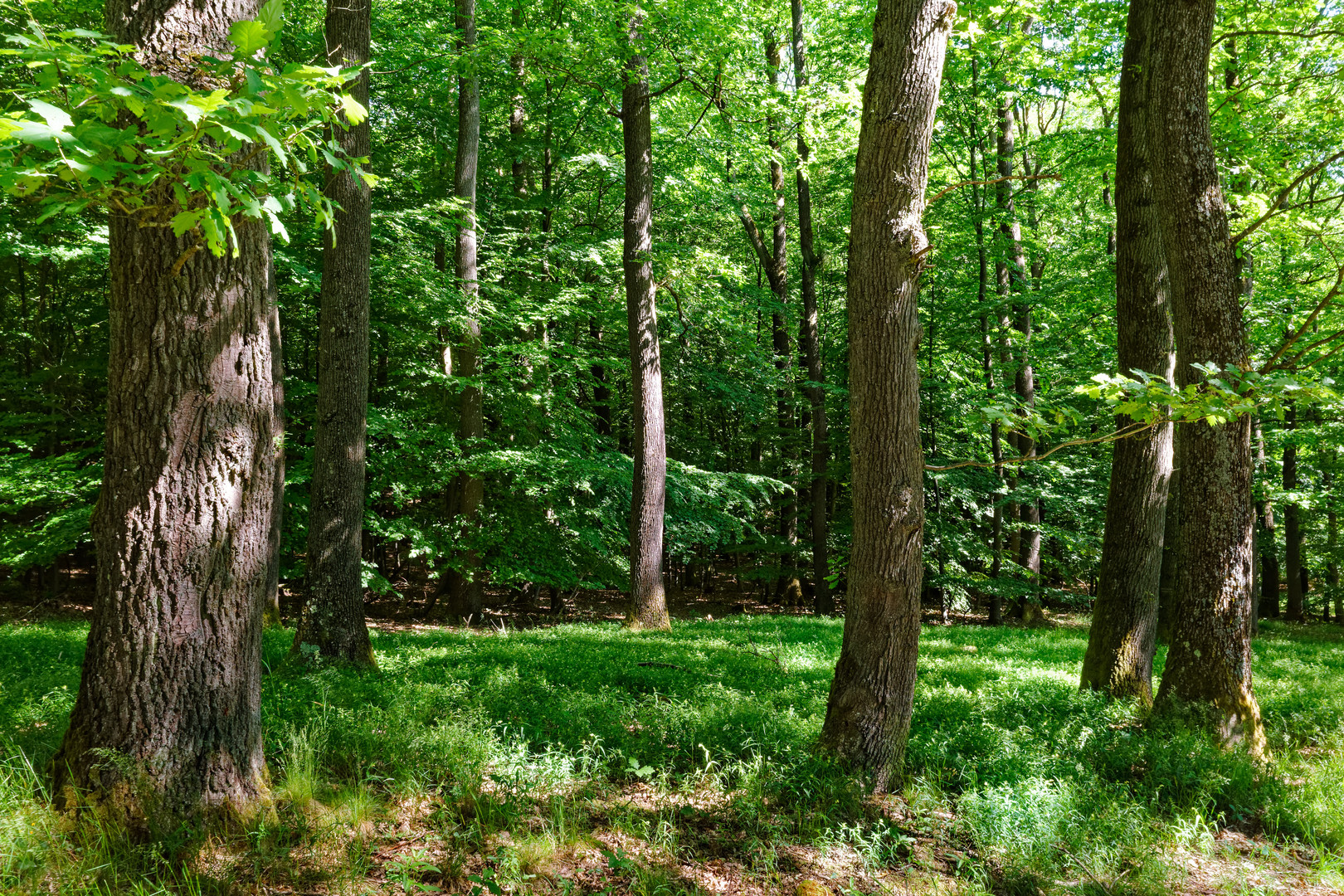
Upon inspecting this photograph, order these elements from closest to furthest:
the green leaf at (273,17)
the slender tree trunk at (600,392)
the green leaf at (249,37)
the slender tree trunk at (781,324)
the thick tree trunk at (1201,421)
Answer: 1. the green leaf at (249,37)
2. the green leaf at (273,17)
3. the thick tree trunk at (1201,421)
4. the slender tree trunk at (781,324)
5. the slender tree trunk at (600,392)

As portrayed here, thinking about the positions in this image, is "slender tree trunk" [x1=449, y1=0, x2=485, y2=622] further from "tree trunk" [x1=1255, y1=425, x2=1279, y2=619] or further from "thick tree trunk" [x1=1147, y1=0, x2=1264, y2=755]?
"tree trunk" [x1=1255, y1=425, x2=1279, y2=619]

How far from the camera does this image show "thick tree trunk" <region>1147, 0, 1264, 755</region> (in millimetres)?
5102

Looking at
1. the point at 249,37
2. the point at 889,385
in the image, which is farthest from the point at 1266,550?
the point at 249,37

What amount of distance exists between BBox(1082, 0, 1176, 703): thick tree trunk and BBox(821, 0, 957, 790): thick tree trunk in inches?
122

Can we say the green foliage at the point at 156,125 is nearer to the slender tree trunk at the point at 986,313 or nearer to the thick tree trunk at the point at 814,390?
the thick tree trunk at the point at 814,390

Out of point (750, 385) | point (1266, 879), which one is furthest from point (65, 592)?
point (1266, 879)

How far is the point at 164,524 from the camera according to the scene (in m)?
3.04

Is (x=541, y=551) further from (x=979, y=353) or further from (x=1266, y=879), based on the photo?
(x=979, y=353)

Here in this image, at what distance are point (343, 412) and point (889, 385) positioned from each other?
5036 millimetres

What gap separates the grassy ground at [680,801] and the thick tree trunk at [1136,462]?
72 centimetres

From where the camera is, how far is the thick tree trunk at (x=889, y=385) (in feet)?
13.1

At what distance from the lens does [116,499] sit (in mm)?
3045

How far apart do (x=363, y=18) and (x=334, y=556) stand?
5119mm

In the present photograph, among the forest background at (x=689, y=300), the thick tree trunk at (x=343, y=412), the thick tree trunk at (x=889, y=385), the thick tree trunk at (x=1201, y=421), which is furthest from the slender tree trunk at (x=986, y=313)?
the thick tree trunk at (x=343, y=412)
